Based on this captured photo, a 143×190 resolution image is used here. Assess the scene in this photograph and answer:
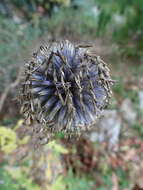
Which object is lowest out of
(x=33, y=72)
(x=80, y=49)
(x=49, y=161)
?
(x=49, y=161)

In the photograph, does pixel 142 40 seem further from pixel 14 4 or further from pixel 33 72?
pixel 33 72

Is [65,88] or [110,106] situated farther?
[110,106]

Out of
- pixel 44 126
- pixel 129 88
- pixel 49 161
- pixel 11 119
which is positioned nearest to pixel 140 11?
pixel 129 88

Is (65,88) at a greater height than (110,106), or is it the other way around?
(110,106)

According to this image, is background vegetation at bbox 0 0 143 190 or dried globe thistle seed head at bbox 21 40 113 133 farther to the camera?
background vegetation at bbox 0 0 143 190
